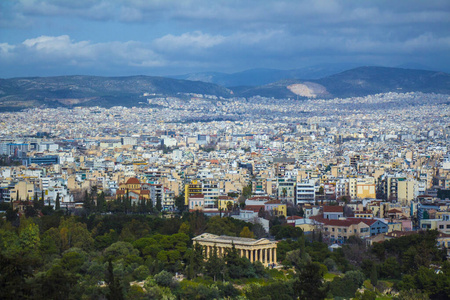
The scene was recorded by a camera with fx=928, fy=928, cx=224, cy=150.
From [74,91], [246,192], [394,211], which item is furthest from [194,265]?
[74,91]

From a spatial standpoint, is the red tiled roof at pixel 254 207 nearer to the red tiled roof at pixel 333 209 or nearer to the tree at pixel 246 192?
the red tiled roof at pixel 333 209

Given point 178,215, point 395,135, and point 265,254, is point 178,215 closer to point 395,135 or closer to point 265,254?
point 265,254

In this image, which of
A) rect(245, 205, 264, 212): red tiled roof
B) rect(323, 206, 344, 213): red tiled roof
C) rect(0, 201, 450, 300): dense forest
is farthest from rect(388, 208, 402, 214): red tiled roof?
rect(0, 201, 450, 300): dense forest

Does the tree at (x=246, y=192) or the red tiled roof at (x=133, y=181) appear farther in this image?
the red tiled roof at (x=133, y=181)

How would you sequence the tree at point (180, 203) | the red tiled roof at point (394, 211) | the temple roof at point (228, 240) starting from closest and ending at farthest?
the temple roof at point (228, 240)
the red tiled roof at point (394, 211)
the tree at point (180, 203)

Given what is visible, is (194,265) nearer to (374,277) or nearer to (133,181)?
(374,277)

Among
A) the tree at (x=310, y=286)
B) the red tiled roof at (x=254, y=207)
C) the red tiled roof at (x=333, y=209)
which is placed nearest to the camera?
the tree at (x=310, y=286)

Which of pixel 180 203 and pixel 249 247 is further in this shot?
pixel 180 203

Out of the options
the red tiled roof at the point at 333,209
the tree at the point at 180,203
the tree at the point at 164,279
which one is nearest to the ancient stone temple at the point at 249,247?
the tree at the point at 164,279
